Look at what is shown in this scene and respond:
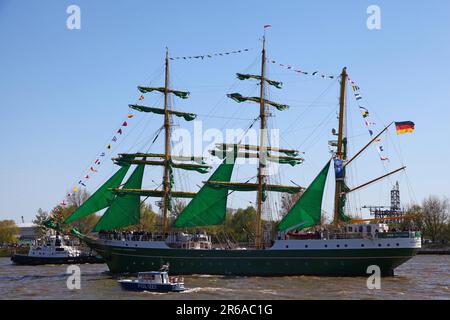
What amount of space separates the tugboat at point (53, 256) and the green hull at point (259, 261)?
2203 cm

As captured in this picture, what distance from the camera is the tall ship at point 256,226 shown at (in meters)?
51.8

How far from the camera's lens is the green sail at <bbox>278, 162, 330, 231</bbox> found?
2132 inches

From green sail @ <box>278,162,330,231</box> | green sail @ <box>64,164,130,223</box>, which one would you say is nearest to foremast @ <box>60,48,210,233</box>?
green sail @ <box>64,164,130,223</box>

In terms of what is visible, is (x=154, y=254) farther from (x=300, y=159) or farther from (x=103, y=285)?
(x=300, y=159)

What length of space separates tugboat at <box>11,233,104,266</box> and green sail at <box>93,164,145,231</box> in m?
21.8

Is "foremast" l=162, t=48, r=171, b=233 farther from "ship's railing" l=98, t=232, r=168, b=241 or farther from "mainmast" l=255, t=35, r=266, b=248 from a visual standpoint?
"mainmast" l=255, t=35, r=266, b=248

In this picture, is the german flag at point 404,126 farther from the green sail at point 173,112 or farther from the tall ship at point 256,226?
the green sail at point 173,112

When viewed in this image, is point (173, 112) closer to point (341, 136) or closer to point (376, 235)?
point (341, 136)

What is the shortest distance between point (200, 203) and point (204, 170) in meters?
6.02

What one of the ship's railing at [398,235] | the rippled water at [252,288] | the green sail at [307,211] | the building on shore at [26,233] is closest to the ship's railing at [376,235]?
the ship's railing at [398,235]
